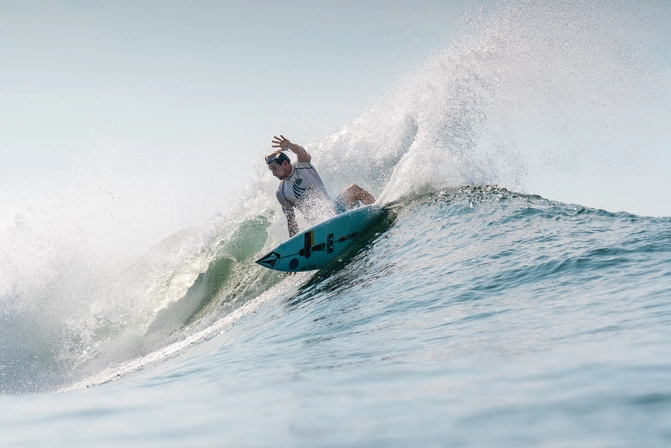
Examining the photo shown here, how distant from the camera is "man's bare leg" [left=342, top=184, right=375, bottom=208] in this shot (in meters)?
9.55

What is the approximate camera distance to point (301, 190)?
9242 mm

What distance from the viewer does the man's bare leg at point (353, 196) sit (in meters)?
9.55

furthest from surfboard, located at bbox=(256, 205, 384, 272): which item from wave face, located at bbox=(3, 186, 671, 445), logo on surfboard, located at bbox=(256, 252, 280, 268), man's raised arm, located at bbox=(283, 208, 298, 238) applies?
man's raised arm, located at bbox=(283, 208, 298, 238)

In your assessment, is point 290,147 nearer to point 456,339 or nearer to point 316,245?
point 316,245

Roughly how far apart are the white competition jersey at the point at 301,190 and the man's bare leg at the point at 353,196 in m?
0.34

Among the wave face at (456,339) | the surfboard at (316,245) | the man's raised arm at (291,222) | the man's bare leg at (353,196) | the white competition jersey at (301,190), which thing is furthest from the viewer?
the man's bare leg at (353,196)

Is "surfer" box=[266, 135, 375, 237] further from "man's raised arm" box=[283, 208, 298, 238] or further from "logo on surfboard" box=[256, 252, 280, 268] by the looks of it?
"logo on surfboard" box=[256, 252, 280, 268]

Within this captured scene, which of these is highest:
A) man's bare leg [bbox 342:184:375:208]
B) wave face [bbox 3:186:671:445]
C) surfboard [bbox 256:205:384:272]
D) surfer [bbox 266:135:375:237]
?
surfer [bbox 266:135:375:237]

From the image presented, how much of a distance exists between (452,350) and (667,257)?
3.23 m

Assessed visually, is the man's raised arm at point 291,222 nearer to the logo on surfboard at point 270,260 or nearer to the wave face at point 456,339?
the wave face at point 456,339

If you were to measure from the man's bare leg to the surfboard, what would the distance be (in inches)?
21.9

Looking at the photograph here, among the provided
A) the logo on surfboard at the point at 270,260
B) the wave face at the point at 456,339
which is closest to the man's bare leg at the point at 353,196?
the wave face at the point at 456,339

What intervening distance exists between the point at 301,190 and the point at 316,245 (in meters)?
1.23

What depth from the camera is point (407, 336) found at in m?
3.90
